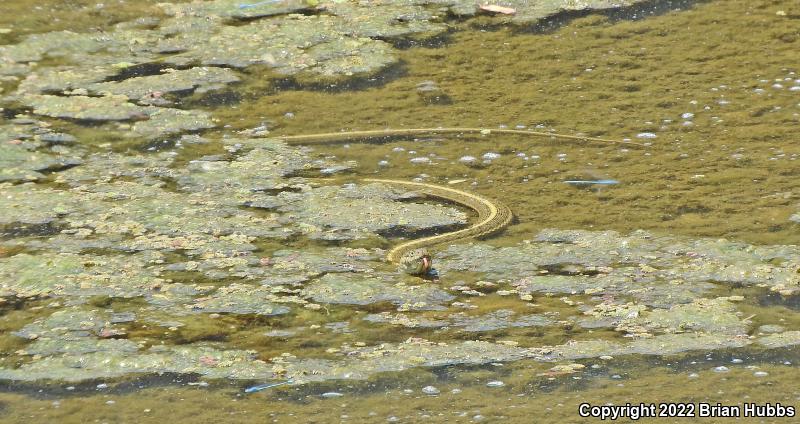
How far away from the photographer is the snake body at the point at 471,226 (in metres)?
4.04

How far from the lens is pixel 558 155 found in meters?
4.84

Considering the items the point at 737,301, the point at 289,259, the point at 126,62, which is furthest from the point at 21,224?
the point at 737,301

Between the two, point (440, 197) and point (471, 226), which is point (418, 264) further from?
point (440, 197)

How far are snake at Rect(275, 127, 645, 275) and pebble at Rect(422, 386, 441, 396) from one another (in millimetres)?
717

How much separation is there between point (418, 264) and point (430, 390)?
2.44 feet

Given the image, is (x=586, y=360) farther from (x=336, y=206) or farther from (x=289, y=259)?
(x=336, y=206)

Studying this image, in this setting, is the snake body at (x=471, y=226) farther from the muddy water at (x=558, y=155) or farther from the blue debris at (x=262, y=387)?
the blue debris at (x=262, y=387)

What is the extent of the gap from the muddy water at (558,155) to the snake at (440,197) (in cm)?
7

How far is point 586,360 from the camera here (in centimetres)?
321

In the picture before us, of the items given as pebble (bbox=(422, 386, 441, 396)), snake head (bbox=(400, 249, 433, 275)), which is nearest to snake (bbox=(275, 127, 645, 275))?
snake head (bbox=(400, 249, 433, 275))

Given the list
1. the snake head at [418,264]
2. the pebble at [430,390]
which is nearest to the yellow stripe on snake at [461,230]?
the snake head at [418,264]

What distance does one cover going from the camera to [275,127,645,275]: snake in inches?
152

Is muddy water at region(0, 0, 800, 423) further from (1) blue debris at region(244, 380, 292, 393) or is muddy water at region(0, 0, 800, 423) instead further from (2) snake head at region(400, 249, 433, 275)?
(2) snake head at region(400, 249, 433, 275)

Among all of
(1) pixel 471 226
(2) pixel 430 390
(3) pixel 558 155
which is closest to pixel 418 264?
(1) pixel 471 226
